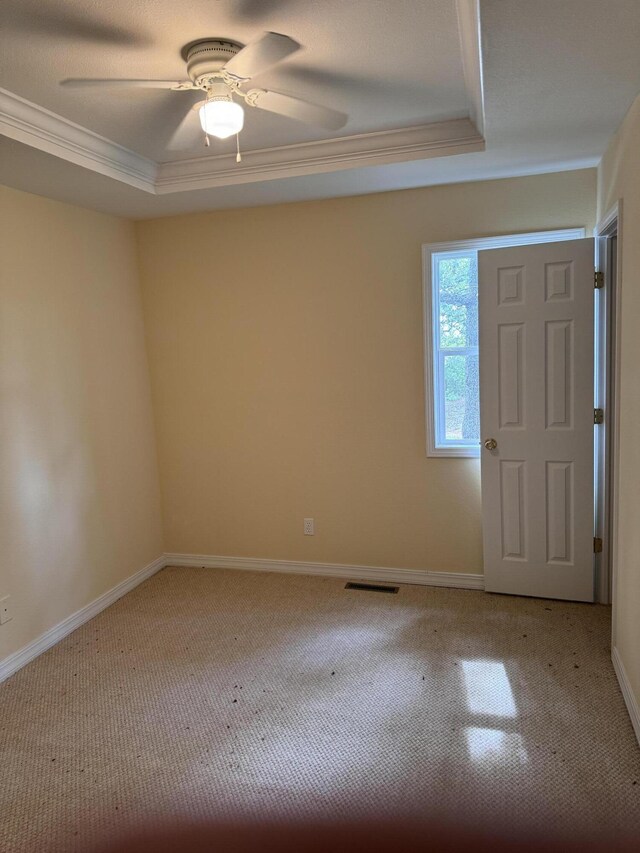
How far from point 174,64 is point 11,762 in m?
2.69

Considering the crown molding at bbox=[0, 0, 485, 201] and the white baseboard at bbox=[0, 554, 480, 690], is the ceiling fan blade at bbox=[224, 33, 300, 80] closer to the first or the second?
the crown molding at bbox=[0, 0, 485, 201]

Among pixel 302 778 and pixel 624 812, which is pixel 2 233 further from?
pixel 624 812

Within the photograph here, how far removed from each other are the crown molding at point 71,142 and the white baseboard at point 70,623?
7.84 feet

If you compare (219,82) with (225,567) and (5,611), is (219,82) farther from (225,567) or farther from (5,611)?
(225,567)

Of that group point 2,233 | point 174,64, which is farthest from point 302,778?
point 2,233

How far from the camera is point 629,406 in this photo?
7.38 ft

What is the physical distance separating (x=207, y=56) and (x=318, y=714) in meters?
2.53

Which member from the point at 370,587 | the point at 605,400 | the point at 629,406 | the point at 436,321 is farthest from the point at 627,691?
the point at 436,321

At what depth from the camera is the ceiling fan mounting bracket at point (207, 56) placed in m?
1.89

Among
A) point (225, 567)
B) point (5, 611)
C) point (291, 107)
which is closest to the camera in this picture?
point (291, 107)

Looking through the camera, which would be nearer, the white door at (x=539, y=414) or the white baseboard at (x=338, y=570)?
the white door at (x=539, y=414)

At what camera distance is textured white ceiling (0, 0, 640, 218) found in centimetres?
155

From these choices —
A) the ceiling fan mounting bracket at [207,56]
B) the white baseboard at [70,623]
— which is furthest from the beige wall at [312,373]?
the ceiling fan mounting bracket at [207,56]

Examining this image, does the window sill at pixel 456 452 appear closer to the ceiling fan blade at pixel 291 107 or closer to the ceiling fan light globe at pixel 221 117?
the ceiling fan blade at pixel 291 107
